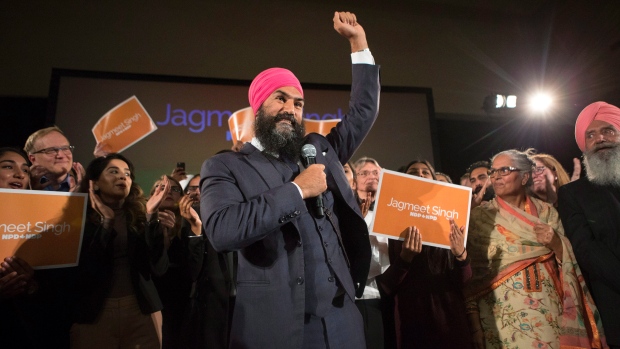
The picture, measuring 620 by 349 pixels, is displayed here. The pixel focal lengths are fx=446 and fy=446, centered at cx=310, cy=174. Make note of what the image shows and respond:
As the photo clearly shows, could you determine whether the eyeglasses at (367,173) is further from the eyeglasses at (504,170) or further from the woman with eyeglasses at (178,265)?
the woman with eyeglasses at (178,265)

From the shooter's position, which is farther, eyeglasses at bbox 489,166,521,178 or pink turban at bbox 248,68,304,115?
eyeglasses at bbox 489,166,521,178

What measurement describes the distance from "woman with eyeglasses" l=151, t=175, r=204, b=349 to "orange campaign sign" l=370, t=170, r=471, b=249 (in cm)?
119

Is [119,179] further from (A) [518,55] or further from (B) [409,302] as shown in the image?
(A) [518,55]

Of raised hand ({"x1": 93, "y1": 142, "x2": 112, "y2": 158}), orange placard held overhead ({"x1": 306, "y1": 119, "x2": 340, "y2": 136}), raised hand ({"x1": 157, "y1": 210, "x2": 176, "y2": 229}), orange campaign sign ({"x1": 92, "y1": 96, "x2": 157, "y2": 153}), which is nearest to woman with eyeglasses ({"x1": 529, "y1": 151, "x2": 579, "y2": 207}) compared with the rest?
orange placard held overhead ({"x1": 306, "y1": 119, "x2": 340, "y2": 136})

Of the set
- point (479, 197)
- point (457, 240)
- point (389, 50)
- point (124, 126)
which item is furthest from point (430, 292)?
point (389, 50)

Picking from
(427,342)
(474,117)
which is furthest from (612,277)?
(474,117)

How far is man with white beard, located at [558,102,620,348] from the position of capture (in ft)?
6.82

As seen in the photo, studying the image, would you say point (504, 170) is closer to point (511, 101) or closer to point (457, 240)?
point (457, 240)

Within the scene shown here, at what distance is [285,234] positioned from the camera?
145 centimetres

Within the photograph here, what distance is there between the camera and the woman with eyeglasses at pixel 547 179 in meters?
3.33

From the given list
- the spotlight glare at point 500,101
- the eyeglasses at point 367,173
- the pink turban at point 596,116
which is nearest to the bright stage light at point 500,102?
A: the spotlight glare at point 500,101

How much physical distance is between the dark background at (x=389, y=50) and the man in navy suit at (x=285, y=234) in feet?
12.8

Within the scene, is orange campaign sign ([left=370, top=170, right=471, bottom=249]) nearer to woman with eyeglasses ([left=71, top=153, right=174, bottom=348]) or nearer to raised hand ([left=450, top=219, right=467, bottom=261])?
raised hand ([left=450, top=219, right=467, bottom=261])

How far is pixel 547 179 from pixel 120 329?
308cm
